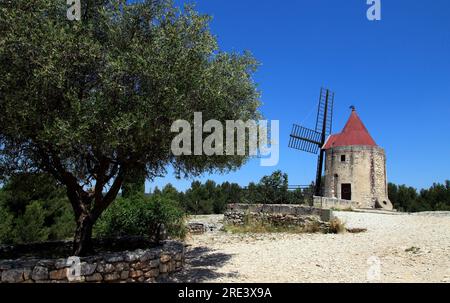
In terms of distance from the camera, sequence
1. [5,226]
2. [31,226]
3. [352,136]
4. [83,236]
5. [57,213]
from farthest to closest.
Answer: [352,136] < [57,213] < [31,226] < [5,226] < [83,236]

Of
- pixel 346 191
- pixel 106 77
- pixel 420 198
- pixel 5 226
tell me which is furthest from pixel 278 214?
pixel 420 198

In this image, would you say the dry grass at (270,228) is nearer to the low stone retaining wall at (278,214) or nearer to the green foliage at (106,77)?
the low stone retaining wall at (278,214)

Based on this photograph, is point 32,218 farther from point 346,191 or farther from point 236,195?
point 346,191

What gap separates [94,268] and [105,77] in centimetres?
366

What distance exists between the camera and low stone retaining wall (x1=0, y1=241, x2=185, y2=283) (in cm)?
720

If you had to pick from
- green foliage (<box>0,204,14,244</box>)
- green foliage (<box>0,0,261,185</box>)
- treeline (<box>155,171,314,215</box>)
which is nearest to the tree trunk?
green foliage (<box>0,0,261,185</box>)

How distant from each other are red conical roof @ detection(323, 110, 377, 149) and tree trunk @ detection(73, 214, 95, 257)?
82.3 ft

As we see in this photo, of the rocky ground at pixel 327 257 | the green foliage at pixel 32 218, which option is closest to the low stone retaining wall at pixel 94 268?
the rocky ground at pixel 327 257

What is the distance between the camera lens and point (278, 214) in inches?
685

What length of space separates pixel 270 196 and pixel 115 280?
18.2 m

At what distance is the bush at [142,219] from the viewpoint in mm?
13930

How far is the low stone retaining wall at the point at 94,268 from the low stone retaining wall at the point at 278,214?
29.3ft

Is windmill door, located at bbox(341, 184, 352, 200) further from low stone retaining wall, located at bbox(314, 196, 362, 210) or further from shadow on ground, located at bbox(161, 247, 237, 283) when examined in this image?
shadow on ground, located at bbox(161, 247, 237, 283)

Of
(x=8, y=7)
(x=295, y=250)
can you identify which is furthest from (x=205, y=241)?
(x=8, y=7)
